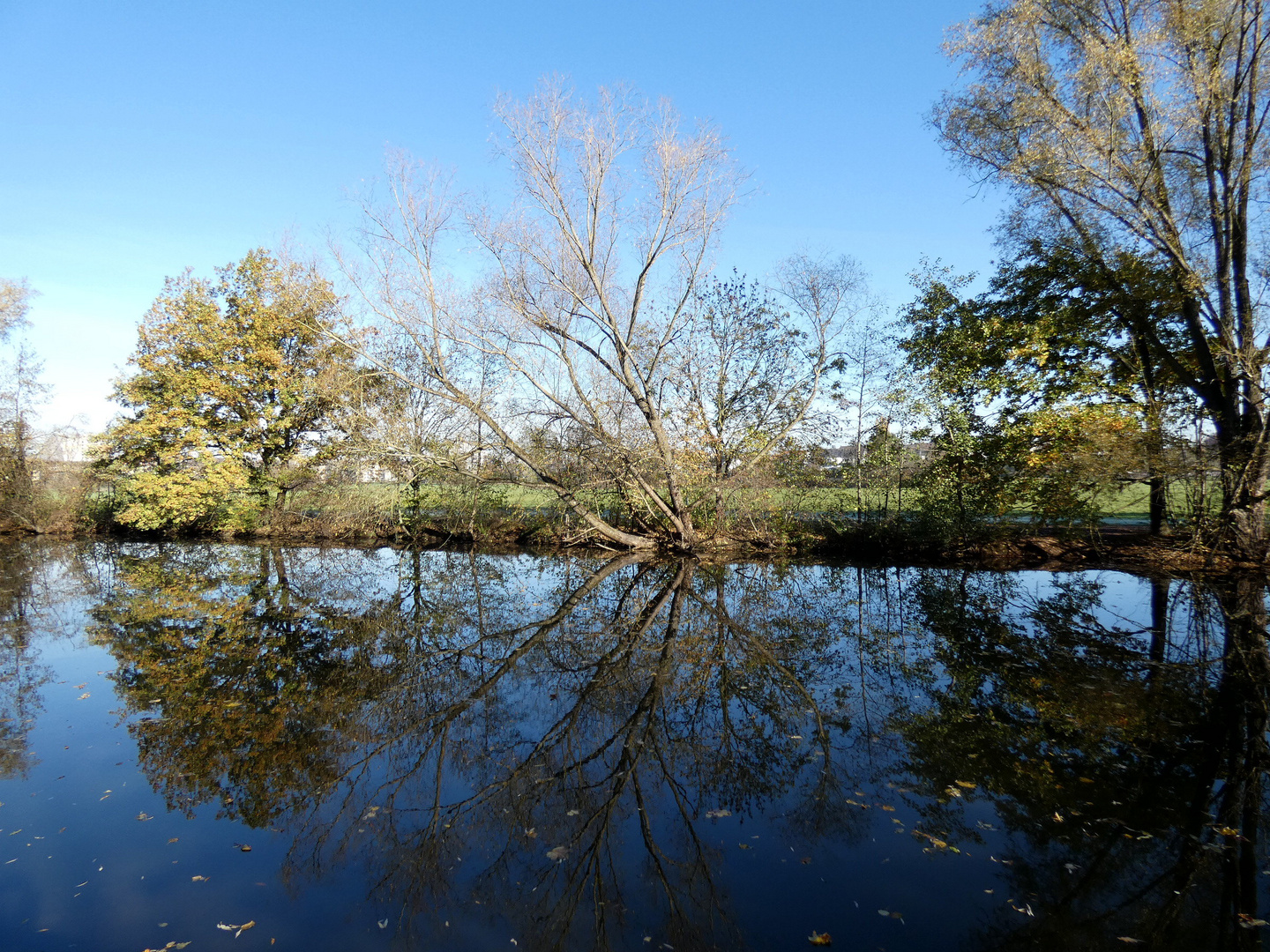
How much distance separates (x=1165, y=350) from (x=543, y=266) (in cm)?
1437

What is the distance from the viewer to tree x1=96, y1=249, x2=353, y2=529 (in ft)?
73.8

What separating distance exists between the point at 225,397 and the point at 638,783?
23.1 meters

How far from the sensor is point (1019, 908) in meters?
3.54

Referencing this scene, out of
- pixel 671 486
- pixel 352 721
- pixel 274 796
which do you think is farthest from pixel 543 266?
pixel 274 796

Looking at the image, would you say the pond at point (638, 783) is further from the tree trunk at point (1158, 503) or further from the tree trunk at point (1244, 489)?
the tree trunk at point (1158, 503)

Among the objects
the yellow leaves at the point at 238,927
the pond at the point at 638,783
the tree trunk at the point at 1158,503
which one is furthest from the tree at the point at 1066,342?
the yellow leaves at the point at 238,927

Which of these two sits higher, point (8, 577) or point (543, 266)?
point (543, 266)

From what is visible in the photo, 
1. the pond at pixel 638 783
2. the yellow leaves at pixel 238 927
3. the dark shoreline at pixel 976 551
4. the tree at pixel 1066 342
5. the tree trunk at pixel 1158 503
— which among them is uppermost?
the tree at pixel 1066 342

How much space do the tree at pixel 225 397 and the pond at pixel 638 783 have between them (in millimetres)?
13539

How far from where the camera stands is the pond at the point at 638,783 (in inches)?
140

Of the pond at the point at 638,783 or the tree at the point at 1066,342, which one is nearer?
the pond at the point at 638,783

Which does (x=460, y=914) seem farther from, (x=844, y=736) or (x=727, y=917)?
(x=844, y=736)

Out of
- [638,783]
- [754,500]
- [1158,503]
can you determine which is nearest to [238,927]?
[638,783]

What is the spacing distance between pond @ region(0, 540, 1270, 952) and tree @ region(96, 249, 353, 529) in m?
13.5
